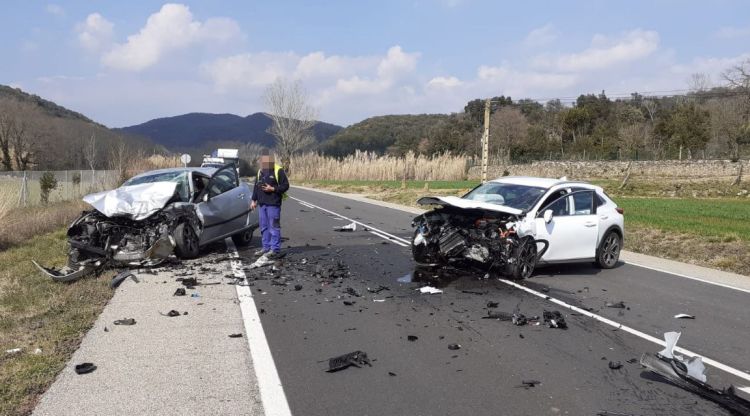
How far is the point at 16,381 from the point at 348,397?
8.68ft

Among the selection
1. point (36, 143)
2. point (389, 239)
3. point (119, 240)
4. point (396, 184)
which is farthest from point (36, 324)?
point (36, 143)

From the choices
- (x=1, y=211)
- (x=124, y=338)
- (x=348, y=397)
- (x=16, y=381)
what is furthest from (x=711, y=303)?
(x=1, y=211)

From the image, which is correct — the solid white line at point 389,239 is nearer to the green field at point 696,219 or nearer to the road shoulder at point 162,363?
the road shoulder at point 162,363

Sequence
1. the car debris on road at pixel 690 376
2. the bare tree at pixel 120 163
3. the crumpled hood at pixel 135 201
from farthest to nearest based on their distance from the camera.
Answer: the bare tree at pixel 120 163
the crumpled hood at pixel 135 201
the car debris on road at pixel 690 376

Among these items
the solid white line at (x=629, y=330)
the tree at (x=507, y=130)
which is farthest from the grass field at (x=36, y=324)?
the tree at (x=507, y=130)

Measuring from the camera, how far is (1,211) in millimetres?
13484

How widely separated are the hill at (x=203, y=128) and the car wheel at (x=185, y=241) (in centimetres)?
13491

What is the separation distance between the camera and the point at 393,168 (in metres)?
50.9

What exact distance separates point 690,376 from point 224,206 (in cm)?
877

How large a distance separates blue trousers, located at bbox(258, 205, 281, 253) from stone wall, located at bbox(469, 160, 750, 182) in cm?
4038

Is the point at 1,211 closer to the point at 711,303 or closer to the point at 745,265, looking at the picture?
the point at 711,303

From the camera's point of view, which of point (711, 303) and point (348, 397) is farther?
point (711, 303)

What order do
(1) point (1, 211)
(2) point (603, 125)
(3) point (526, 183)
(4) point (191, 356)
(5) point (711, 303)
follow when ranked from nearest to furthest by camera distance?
1. (4) point (191, 356)
2. (5) point (711, 303)
3. (3) point (526, 183)
4. (1) point (1, 211)
5. (2) point (603, 125)

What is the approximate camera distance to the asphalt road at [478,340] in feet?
14.4
